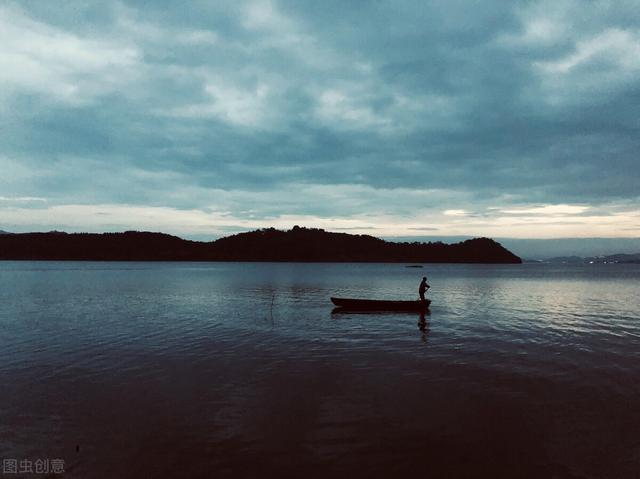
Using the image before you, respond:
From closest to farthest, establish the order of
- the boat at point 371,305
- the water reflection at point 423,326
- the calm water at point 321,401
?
the calm water at point 321,401 → the water reflection at point 423,326 → the boat at point 371,305

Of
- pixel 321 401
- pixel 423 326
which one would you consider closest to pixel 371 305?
pixel 423 326

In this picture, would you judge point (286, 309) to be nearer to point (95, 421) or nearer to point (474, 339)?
point (474, 339)

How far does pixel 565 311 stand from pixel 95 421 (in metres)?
48.6

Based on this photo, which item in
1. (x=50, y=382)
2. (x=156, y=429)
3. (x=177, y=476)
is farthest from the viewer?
(x=50, y=382)

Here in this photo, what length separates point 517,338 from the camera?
28234 mm

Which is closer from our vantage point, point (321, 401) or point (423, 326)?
point (321, 401)

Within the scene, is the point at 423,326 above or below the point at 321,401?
below

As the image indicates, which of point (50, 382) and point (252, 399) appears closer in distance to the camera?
point (252, 399)

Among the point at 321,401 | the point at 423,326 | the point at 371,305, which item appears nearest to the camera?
the point at 321,401

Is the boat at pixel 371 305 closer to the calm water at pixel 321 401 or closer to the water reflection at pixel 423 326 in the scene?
the water reflection at pixel 423 326

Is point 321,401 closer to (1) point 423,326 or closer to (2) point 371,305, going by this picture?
(1) point 423,326

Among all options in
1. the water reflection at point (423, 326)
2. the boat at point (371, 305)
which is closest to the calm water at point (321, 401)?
the water reflection at point (423, 326)

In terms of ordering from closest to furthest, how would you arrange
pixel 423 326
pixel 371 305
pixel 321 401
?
pixel 321 401
pixel 423 326
pixel 371 305

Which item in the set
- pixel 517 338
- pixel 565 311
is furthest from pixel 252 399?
pixel 565 311
